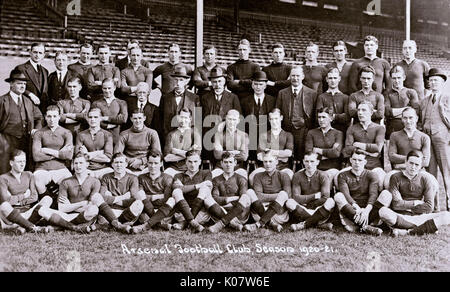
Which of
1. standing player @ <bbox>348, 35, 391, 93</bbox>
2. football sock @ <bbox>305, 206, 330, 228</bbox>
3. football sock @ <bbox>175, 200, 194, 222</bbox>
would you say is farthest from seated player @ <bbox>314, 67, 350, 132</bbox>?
football sock @ <bbox>175, 200, 194, 222</bbox>

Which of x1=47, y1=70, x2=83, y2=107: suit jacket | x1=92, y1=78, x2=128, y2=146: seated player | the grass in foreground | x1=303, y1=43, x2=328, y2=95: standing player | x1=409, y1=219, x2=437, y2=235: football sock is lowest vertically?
the grass in foreground

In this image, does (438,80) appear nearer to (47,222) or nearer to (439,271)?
(439,271)

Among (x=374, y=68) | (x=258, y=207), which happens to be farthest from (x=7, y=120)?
(x=374, y=68)

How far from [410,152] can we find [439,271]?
152 centimetres

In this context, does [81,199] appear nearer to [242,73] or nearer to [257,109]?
[257,109]

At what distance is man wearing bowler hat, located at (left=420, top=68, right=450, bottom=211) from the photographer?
5.86 meters

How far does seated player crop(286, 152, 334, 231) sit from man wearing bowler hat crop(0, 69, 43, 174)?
315 cm

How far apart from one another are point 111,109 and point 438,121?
3962mm

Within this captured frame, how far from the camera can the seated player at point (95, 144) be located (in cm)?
564

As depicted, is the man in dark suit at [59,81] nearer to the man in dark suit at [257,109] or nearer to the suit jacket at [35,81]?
the suit jacket at [35,81]

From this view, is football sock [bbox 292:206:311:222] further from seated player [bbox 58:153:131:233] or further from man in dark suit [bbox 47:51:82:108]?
man in dark suit [bbox 47:51:82:108]

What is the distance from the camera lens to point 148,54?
592 inches

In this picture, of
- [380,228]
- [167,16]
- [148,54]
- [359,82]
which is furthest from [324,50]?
[380,228]

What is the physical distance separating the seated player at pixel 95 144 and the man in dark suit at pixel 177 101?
2.41ft
